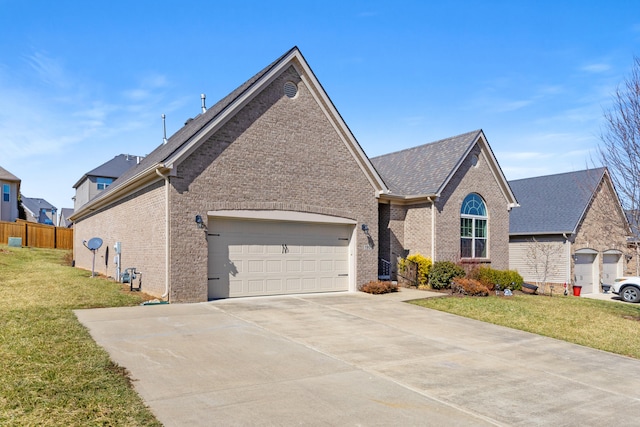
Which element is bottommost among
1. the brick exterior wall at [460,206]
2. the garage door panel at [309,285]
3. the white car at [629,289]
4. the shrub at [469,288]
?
the white car at [629,289]

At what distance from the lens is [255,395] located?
582 cm

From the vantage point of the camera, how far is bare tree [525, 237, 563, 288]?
2594 centimetres

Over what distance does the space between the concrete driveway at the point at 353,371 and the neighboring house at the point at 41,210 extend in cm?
7053

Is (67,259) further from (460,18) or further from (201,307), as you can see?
(460,18)

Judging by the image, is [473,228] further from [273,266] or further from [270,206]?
[270,206]

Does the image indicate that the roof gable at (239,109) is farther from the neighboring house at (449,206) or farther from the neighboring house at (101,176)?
the neighboring house at (101,176)

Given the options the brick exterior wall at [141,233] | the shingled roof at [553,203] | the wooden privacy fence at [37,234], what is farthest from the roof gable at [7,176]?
the shingled roof at [553,203]

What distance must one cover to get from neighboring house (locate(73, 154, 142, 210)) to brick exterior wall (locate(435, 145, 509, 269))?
108ft

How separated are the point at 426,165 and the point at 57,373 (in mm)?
18332

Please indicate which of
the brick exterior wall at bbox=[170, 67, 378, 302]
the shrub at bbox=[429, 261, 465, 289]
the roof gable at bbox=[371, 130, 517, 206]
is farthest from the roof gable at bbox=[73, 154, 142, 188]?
the shrub at bbox=[429, 261, 465, 289]

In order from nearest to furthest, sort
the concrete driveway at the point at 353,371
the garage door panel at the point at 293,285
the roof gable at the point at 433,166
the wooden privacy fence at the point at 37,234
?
the concrete driveway at the point at 353,371 < the garage door panel at the point at 293,285 < the roof gable at the point at 433,166 < the wooden privacy fence at the point at 37,234

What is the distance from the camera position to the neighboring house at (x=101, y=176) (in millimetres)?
45219

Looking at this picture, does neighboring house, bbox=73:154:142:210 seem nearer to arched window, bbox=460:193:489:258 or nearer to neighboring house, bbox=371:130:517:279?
neighboring house, bbox=371:130:517:279

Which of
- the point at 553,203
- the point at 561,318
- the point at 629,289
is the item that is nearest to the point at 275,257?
the point at 561,318
